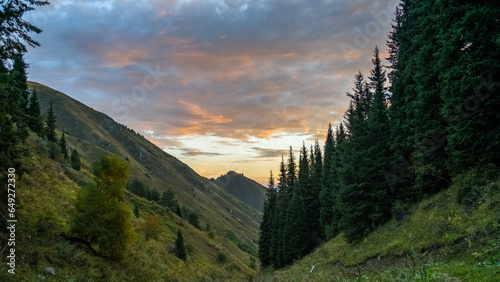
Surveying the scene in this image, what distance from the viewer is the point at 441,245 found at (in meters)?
13.0

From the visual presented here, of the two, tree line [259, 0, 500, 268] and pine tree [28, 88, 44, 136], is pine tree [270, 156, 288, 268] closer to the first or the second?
tree line [259, 0, 500, 268]

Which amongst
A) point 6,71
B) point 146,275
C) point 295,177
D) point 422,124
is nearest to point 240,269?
point 295,177

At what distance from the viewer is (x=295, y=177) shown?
2470 inches

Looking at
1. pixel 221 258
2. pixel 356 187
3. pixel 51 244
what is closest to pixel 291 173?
pixel 221 258

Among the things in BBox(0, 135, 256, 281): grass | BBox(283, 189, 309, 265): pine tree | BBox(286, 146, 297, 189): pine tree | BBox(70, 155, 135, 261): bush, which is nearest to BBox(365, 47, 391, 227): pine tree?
BBox(0, 135, 256, 281): grass

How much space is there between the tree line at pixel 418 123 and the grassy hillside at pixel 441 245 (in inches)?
67.7

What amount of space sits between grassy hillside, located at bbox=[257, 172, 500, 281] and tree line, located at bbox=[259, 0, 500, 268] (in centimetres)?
172

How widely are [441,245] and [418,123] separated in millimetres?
11440

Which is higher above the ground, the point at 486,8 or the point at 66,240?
the point at 486,8

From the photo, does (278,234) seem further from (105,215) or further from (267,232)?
(105,215)

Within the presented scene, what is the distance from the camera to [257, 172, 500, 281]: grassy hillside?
7.75m

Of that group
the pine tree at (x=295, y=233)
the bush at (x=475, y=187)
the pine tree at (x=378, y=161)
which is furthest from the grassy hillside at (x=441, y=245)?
the pine tree at (x=295, y=233)

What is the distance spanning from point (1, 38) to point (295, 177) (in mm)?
54642

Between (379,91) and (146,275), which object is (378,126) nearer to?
(379,91)
